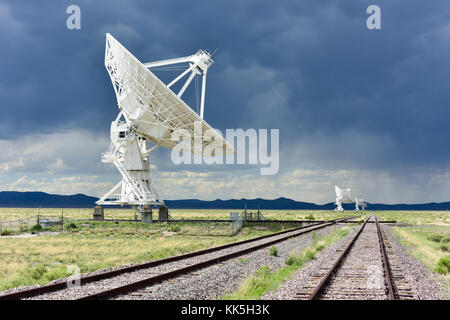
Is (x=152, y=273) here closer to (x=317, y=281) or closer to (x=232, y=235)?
(x=317, y=281)

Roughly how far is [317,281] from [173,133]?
95.6 feet

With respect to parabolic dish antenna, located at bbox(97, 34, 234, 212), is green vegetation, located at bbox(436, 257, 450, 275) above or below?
below

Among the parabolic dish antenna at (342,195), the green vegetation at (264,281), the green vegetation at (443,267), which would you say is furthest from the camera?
the parabolic dish antenna at (342,195)

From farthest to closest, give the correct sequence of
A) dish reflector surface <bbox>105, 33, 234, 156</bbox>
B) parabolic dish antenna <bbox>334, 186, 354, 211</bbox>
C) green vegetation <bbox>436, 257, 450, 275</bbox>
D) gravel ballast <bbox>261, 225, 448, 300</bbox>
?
parabolic dish antenna <bbox>334, 186, 354, 211</bbox>
dish reflector surface <bbox>105, 33, 234, 156</bbox>
green vegetation <bbox>436, 257, 450, 275</bbox>
gravel ballast <bbox>261, 225, 448, 300</bbox>

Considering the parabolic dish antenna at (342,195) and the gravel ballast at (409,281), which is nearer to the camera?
the gravel ballast at (409,281)

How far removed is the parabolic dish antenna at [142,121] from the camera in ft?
106

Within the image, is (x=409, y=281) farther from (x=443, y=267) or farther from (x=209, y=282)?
(x=209, y=282)

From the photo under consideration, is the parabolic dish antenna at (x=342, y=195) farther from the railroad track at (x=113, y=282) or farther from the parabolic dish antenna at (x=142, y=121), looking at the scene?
the railroad track at (x=113, y=282)

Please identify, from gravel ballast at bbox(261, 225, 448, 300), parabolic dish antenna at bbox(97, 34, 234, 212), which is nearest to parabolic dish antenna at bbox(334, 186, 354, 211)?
parabolic dish antenna at bbox(97, 34, 234, 212)

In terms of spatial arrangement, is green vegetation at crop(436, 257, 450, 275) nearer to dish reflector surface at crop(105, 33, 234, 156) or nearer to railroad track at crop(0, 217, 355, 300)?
railroad track at crop(0, 217, 355, 300)

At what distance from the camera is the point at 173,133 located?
38.5m

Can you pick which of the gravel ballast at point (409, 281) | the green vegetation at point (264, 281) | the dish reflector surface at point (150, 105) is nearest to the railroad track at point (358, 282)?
the gravel ballast at point (409, 281)

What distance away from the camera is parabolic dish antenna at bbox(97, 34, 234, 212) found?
32.4 metres
